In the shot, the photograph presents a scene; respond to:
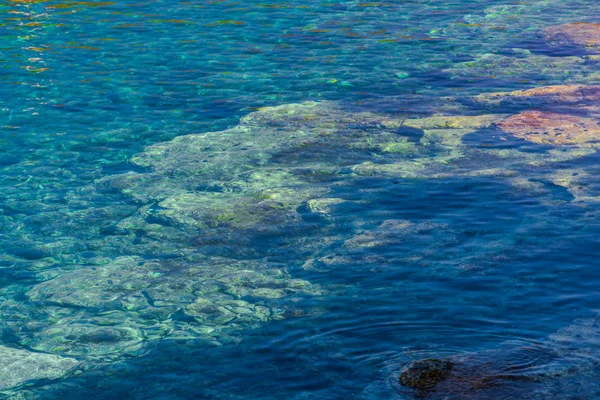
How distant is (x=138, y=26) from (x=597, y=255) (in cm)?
1018

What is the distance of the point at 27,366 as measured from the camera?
4.62m

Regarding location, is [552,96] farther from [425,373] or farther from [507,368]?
[425,373]

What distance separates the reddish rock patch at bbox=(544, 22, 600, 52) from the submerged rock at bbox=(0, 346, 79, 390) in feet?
31.7

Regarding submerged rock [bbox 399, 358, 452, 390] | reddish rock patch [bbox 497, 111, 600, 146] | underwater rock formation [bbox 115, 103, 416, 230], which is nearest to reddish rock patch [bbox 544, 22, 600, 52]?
reddish rock patch [bbox 497, 111, 600, 146]

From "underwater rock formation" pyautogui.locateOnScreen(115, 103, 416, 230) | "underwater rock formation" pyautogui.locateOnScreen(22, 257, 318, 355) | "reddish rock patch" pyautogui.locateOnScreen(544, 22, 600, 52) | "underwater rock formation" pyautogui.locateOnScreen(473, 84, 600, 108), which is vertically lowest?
"underwater rock formation" pyautogui.locateOnScreen(22, 257, 318, 355)

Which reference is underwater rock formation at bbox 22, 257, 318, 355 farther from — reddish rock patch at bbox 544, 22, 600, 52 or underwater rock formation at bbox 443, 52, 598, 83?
reddish rock patch at bbox 544, 22, 600, 52

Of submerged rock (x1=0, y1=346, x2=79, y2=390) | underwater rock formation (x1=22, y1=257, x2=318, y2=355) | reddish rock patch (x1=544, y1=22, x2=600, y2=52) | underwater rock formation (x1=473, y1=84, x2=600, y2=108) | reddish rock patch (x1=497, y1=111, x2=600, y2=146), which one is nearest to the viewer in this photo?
submerged rock (x1=0, y1=346, x2=79, y2=390)

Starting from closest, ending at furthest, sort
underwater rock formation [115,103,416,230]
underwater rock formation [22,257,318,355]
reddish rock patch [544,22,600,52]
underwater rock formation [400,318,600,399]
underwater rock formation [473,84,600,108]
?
underwater rock formation [400,318,600,399]
underwater rock formation [22,257,318,355]
underwater rock formation [115,103,416,230]
underwater rock formation [473,84,600,108]
reddish rock patch [544,22,600,52]

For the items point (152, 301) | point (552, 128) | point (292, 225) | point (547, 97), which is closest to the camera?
point (152, 301)

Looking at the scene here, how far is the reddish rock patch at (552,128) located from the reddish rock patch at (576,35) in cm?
364

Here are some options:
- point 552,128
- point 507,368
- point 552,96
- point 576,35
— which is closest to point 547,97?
point 552,96

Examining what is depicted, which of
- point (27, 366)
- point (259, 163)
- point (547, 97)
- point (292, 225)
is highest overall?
point (547, 97)

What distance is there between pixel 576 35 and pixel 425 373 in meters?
9.55

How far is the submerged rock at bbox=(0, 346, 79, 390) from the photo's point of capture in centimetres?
450
